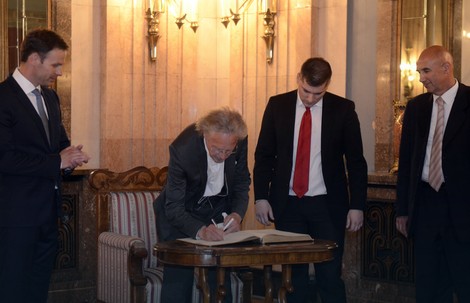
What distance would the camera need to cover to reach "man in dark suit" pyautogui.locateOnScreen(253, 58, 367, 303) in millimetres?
5711

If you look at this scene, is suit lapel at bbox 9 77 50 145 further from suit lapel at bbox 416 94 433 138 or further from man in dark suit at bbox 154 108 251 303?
suit lapel at bbox 416 94 433 138

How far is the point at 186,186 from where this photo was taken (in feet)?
17.4

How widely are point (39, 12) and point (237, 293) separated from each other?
297 cm

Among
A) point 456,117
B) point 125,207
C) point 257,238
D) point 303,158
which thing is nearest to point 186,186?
point 257,238

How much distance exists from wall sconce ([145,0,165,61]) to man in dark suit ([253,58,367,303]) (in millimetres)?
2554

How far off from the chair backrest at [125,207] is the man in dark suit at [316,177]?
112 cm

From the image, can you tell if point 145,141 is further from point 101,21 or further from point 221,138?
point 221,138

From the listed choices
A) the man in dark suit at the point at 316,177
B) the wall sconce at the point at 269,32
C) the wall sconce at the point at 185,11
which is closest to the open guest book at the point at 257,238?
the man in dark suit at the point at 316,177

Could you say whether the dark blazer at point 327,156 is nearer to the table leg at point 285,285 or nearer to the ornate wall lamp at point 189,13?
the table leg at point 285,285

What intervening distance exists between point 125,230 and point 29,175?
67.5 inches

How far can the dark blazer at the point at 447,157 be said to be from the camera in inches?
220

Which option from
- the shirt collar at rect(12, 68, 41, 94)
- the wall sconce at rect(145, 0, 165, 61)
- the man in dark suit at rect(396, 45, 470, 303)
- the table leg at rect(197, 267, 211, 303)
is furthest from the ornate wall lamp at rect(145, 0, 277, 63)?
the table leg at rect(197, 267, 211, 303)

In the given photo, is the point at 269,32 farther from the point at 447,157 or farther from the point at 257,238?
the point at 257,238

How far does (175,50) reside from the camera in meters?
8.45
